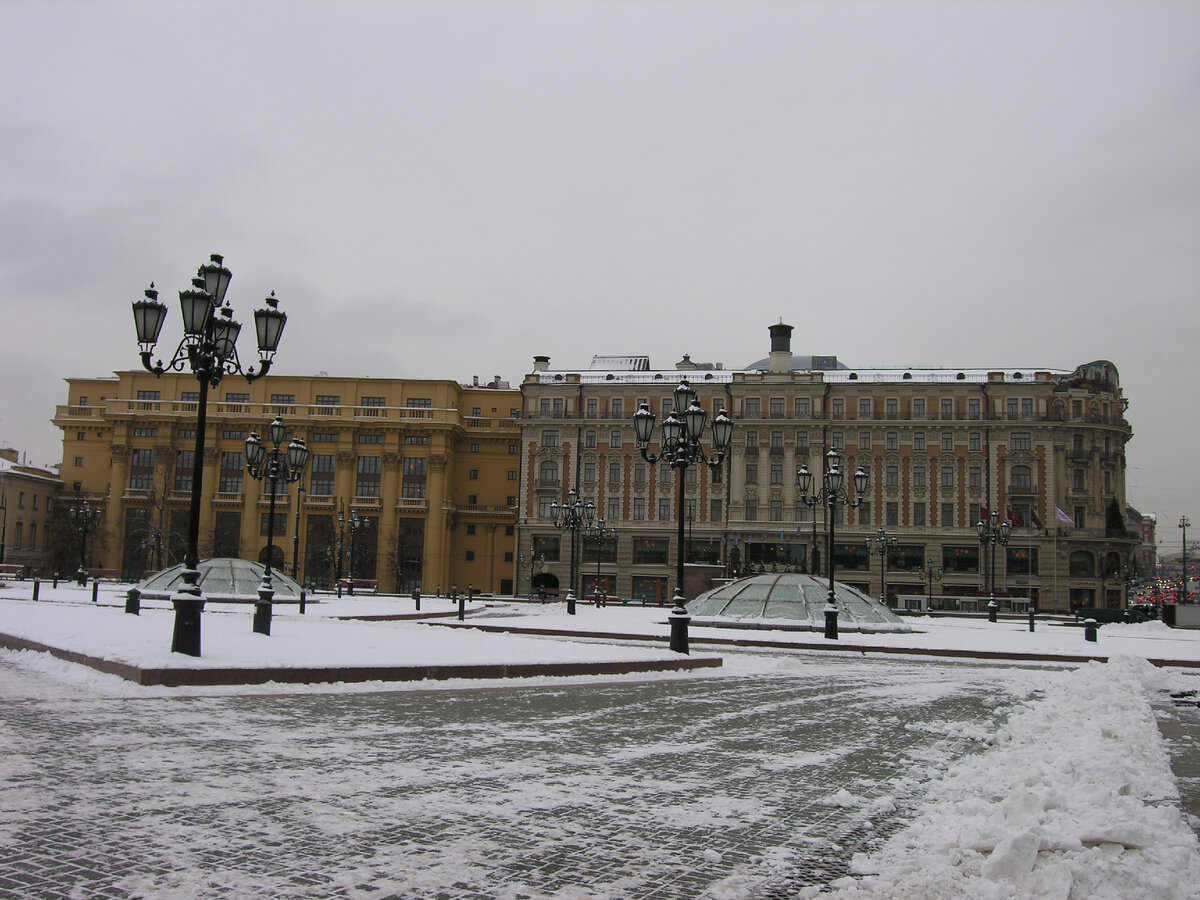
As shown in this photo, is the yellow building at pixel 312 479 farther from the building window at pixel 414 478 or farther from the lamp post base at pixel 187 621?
the lamp post base at pixel 187 621

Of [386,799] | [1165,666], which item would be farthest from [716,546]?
[386,799]

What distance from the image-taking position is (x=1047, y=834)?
524 cm

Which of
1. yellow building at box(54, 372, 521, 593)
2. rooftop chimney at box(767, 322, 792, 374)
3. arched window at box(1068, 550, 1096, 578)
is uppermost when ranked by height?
rooftop chimney at box(767, 322, 792, 374)

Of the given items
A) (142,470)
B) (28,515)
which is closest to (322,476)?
(142,470)

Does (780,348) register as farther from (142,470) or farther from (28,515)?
(28,515)

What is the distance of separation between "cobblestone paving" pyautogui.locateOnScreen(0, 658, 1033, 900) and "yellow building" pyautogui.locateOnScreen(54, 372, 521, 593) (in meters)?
71.7

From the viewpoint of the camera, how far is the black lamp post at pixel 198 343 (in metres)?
13.2

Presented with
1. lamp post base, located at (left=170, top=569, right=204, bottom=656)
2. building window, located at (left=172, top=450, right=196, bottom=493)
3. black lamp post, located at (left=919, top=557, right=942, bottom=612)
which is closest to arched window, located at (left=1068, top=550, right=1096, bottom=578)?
black lamp post, located at (left=919, top=557, right=942, bottom=612)

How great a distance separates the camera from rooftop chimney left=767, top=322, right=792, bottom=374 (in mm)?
79613

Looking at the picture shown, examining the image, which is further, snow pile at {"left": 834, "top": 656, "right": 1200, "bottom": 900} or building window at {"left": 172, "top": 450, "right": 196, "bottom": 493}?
building window at {"left": 172, "top": 450, "right": 196, "bottom": 493}

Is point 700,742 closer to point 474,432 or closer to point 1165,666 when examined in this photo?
point 1165,666

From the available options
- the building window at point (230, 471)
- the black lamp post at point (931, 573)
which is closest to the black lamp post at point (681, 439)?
the black lamp post at point (931, 573)

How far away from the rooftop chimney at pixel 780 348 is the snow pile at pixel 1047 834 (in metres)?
71.6

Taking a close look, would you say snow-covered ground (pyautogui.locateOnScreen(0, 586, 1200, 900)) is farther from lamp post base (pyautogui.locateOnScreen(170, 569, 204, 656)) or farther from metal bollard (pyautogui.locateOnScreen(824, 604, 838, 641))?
metal bollard (pyautogui.locateOnScreen(824, 604, 838, 641))
